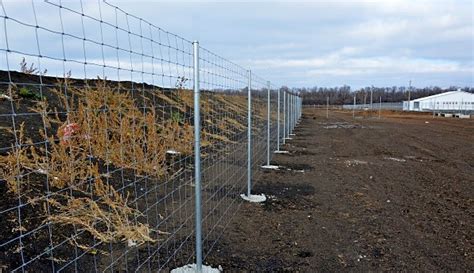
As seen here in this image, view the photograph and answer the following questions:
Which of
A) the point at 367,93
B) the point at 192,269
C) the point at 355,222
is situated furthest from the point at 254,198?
the point at 367,93

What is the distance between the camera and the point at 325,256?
4.15 meters

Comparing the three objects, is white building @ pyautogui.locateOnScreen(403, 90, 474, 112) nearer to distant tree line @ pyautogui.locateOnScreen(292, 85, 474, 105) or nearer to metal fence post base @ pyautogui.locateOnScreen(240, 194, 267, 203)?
distant tree line @ pyautogui.locateOnScreen(292, 85, 474, 105)

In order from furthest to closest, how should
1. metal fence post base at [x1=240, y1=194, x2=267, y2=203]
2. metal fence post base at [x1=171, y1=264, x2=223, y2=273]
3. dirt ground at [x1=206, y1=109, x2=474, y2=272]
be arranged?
metal fence post base at [x1=240, y1=194, x2=267, y2=203], dirt ground at [x1=206, y1=109, x2=474, y2=272], metal fence post base at [x1=171, y1=264, x2=223, y2=273]

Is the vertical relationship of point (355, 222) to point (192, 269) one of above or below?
below

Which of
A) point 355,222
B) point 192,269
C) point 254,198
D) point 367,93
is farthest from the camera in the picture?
point 367,93

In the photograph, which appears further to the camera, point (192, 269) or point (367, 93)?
point (367, 93)

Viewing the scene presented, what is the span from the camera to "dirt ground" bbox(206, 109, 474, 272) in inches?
159

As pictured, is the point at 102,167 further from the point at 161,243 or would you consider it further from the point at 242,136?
the point at 242,136

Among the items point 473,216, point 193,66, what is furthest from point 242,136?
point 193,66

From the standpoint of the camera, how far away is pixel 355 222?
5320mm

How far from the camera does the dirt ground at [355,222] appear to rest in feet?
13.2

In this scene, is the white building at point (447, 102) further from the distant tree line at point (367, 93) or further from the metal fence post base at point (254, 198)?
the metal fence post base at point (254, 198)

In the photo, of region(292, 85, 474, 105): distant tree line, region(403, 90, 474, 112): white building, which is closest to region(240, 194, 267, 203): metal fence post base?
region(403, 90, 474, 112): white building

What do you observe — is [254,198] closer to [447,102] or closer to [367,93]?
[447,102]
